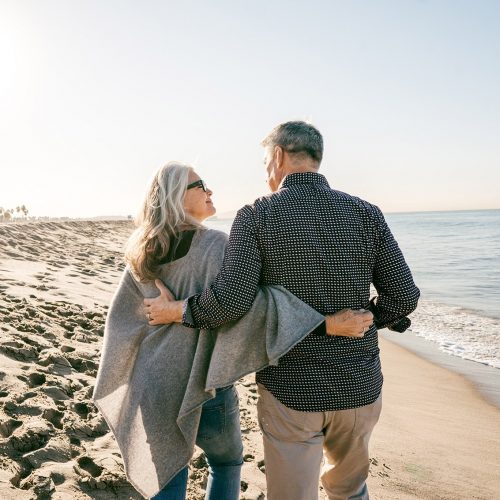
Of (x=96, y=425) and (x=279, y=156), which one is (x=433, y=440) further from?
(x=279, y=156)

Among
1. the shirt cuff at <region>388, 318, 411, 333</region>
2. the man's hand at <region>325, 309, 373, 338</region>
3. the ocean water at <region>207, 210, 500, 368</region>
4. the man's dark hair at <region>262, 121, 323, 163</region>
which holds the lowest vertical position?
the ocean water at <region>207, 210, 500, 368</region>

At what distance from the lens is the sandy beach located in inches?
116

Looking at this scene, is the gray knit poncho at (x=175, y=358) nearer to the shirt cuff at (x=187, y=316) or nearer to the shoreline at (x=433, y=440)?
the shirt cuff at (x=187, y=316)

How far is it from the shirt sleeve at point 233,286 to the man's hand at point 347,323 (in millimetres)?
340

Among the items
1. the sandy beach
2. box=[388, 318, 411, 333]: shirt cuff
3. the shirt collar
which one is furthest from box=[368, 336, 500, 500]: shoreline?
the shirt collar

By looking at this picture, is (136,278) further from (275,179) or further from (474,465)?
(474,465)

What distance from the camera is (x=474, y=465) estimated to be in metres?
4.14

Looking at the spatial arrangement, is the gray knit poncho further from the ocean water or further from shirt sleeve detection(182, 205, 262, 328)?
the ocean water

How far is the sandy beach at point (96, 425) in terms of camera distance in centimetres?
295

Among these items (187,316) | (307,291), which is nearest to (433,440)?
(307,291)

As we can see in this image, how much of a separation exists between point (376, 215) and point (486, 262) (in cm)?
2064

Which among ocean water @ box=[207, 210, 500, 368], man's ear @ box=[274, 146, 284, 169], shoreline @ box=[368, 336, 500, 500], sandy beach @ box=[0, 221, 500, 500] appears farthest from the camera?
ocean water @ box=[207, 210, 500, 368]

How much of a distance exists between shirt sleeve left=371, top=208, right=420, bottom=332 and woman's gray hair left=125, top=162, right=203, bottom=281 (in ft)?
2.70

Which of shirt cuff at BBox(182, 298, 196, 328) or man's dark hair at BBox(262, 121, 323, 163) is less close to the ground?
man's dark hair at BBox(262, 121, 323, 163)
